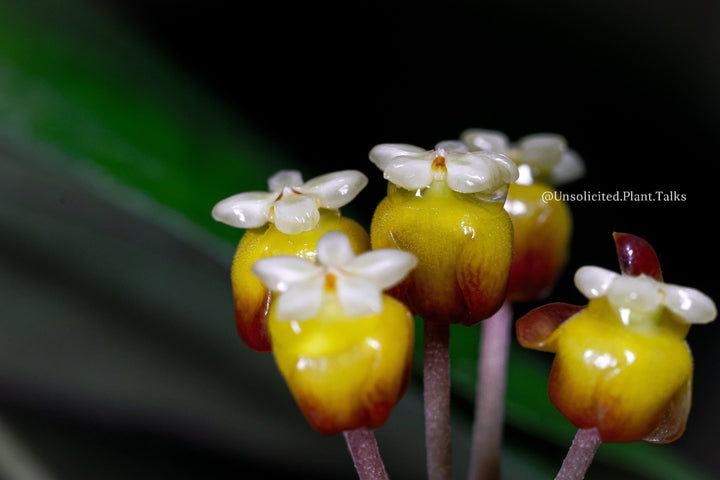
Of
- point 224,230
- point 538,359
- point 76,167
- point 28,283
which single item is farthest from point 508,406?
point 28,283

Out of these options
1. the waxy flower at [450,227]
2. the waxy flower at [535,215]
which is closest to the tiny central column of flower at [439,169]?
the waxy flower at [450,227]

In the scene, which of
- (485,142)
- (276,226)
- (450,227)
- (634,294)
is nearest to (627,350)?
(634,294)

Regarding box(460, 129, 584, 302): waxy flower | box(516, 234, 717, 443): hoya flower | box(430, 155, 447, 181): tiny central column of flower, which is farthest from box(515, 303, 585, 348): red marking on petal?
box(460, 129, 584, 302): waxy flower

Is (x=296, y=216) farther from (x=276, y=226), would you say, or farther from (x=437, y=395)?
(x=437, y=395)

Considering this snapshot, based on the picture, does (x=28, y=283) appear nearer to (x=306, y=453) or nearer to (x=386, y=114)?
(x=306, y=453)

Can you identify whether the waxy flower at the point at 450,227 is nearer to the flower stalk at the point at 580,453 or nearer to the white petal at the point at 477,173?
the white petal at the point at 477,173

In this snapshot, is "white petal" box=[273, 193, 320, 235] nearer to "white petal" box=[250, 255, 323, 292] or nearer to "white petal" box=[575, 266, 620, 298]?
"white petal" box=[250, 255, 323, 292]

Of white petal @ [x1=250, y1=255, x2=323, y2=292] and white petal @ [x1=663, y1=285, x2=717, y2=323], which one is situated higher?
white petal @ [x1=250, y1=255, x2=323, y2=292]
